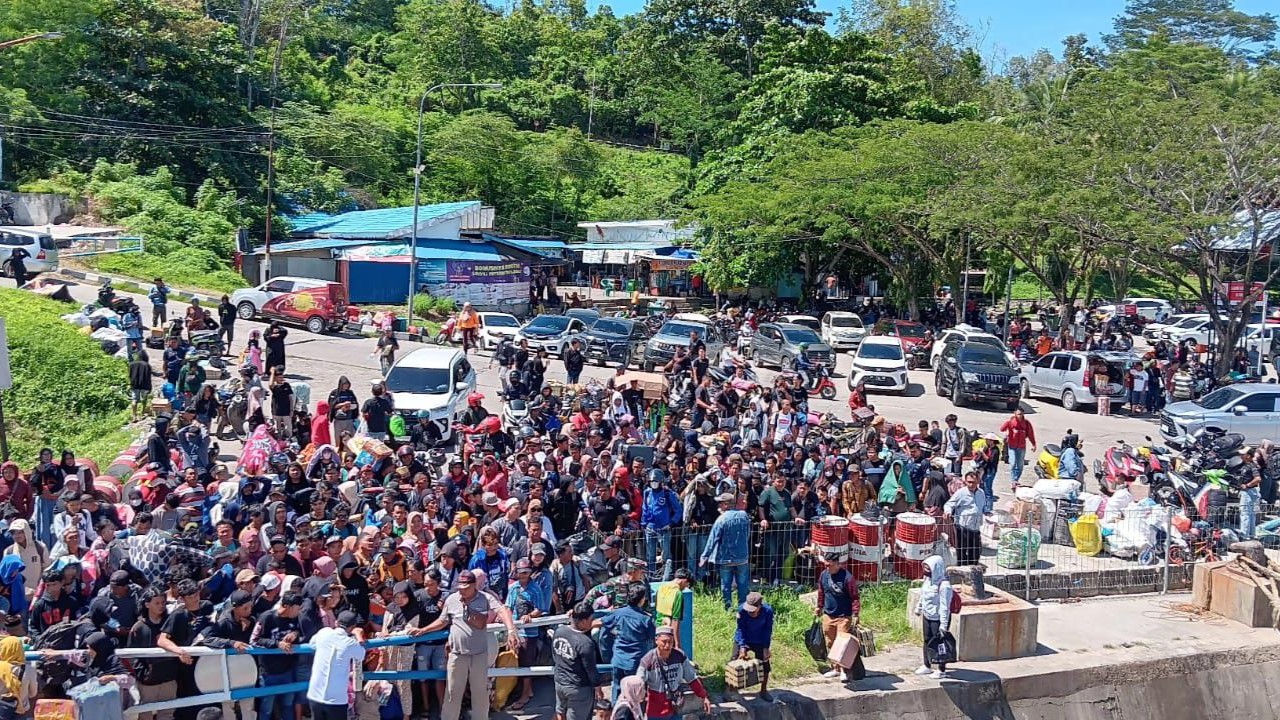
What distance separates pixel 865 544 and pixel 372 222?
1477 inches

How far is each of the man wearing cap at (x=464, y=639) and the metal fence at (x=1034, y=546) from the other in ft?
8.98

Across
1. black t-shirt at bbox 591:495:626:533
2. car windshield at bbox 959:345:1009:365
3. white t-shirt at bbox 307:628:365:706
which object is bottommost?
white t-shirt at bbox 307:628:365:706

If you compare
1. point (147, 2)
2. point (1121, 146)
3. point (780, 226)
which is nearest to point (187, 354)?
point (780, 226)

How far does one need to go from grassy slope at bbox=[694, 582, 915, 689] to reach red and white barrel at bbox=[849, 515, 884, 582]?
267 mm

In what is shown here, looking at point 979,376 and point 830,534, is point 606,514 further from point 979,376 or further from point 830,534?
point 979,376

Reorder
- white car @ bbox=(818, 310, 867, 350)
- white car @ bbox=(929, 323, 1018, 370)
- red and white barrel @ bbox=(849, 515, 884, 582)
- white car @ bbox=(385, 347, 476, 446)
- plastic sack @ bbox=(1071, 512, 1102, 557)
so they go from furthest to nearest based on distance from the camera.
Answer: white car @ bbox=(818, 310, 867, 350) < white car @ bbox=(929, 323, 1018, 370) < white car @ bbox=(385, 347, 476, 446) < plastic sack @ bbox=(1071, 512, 1102, 557) < red and white barrel @ bbox=(849, 515, 884, 582)

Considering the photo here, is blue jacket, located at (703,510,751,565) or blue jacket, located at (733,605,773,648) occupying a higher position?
blue jacket, located at (703,510,751,565)

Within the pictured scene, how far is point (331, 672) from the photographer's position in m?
8.73

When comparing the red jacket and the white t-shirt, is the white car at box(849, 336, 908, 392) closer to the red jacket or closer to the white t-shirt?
the red jacket

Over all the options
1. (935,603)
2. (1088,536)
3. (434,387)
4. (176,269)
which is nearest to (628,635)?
(935,603)

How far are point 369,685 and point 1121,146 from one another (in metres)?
32.6

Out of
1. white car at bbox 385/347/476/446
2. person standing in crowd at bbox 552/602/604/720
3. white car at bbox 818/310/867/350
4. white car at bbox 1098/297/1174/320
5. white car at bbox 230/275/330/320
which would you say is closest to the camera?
person standing in crowd at bbox 552/602/604/720

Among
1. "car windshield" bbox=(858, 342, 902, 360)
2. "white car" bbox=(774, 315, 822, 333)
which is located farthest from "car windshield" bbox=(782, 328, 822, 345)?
"white car" bbox=(774, 315, 822, 333)

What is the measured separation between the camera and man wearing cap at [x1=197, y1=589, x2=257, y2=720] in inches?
345
